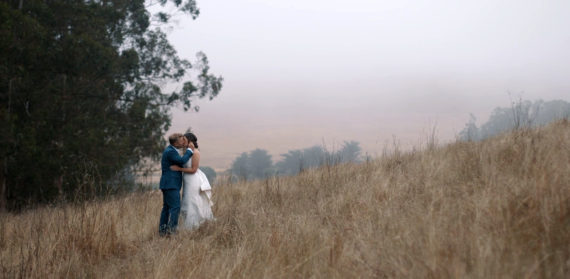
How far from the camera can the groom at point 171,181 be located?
6.25 meters

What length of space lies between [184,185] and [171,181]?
10.2 inches

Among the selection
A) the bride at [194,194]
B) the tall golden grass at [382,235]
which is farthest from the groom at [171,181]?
the tall golden grass at [382,235]

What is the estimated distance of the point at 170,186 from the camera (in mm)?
6332

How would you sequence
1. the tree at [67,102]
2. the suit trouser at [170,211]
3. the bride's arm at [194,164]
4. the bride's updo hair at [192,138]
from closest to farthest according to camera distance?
the suit trouser at [170,211]
the bride's arm at [194,164]
the bride's updo hair at [192,138]
the tree at [67,102]

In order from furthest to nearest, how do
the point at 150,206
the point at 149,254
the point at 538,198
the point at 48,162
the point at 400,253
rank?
the point at 48,162 < the point at 150,206 < the point at 149,254 < the point at 538,198 < the point at 400,253

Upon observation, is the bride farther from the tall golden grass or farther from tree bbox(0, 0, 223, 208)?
tree bbox(0, 0, 223, 208)

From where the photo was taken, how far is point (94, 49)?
44.0ft

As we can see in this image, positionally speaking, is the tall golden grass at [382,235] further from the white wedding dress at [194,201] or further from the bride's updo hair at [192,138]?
the bride's updo hair at [192,138]

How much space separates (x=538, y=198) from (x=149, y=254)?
3.59 m

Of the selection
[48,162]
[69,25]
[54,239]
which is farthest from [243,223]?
[69,25]

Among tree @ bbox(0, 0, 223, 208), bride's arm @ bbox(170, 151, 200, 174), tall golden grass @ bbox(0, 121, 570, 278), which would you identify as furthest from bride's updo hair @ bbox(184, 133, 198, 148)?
tree @ bbox(0, 0, 223, 208)

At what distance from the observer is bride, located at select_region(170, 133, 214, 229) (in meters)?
6.44

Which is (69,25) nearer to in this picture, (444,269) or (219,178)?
(219,178)

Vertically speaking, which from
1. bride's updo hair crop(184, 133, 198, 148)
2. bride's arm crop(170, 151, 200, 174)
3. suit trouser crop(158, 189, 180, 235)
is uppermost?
bride's updo hair crop(184, 133, 198, 148)
